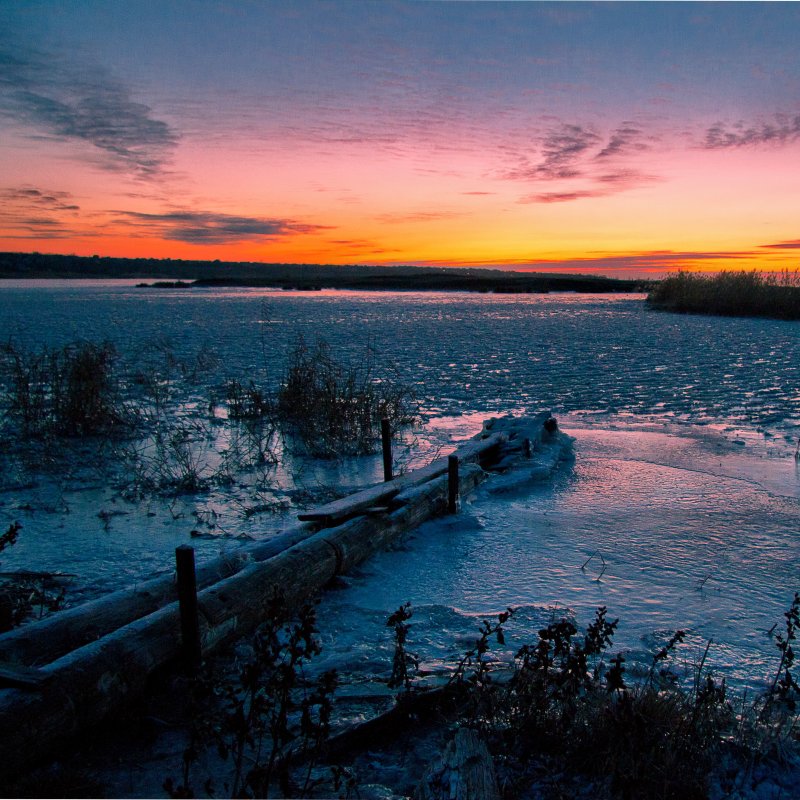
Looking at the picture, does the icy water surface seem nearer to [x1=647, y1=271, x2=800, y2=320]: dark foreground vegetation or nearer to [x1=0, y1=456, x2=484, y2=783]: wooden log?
[x1=0, y1=456, x2=484, y2=783]: wooden log

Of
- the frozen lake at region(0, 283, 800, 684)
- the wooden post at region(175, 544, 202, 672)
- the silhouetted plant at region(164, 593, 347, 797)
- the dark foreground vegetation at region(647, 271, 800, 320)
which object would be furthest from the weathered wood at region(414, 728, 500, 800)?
the dark foreground vegetation at region(647, 271, 800, 320)

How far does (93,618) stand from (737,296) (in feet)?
97.4

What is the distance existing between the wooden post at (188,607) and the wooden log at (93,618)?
45cm

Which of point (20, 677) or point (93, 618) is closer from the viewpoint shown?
point (20, 677)

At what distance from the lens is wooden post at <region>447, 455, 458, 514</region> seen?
5956 mm

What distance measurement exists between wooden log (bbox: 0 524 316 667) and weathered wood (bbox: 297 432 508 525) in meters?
0.76

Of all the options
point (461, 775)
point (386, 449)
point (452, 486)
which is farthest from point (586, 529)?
point (461, 775)

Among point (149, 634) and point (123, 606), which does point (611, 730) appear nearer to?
point (149, 634)

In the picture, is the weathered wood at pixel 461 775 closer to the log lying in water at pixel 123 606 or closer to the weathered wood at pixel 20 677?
the weathered wood at pixel 20 677

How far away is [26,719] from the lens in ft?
8.51

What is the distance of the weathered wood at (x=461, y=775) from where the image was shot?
7.77 ft

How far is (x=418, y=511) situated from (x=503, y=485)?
4.89 ft

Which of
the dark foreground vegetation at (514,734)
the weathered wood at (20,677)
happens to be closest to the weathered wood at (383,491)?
the dark foreground vegetation at (514,734)

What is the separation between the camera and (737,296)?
27984 mm
